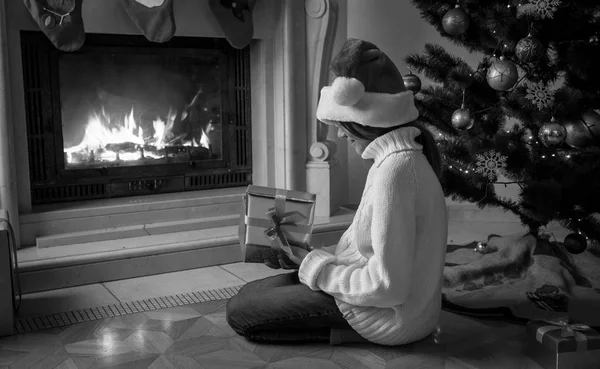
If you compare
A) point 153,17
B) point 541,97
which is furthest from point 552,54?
point 153,17

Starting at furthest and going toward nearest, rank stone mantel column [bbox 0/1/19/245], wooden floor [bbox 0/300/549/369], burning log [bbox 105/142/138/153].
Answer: burning log [bbox 105/142/138/153], stone mantel column [bbox 0/1/19/245], wooden floor [bbox 0/300/549/369]

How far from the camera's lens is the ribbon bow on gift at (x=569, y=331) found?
72.0 inches

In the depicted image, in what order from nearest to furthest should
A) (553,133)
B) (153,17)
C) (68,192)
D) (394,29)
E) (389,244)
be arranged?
(389,244) < (553,133) < (153,17) < (68,192) < (394,29)

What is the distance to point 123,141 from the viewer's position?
3.40 m

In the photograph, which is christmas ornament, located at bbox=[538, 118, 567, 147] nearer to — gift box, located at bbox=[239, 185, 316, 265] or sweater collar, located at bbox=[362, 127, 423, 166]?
sweater collar, located at bbox=[362, 127, 423, 166]

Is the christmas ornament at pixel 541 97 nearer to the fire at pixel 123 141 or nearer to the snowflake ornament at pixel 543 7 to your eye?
the snowflake ornament at pixel 543 7

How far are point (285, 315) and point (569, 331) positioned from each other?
80cm

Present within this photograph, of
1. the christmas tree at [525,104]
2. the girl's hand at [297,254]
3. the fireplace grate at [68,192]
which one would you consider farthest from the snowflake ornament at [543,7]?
the fireplace grate at [68,192]

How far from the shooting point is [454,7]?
2.52 m

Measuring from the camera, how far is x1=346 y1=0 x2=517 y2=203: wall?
151 inches

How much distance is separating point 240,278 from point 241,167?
958mm

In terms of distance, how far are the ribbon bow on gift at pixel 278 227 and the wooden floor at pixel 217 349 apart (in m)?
0.33

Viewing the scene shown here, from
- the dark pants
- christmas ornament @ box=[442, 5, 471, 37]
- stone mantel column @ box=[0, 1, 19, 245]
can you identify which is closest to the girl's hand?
the dark pants

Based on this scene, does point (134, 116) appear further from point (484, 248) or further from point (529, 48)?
point (529, 48)
